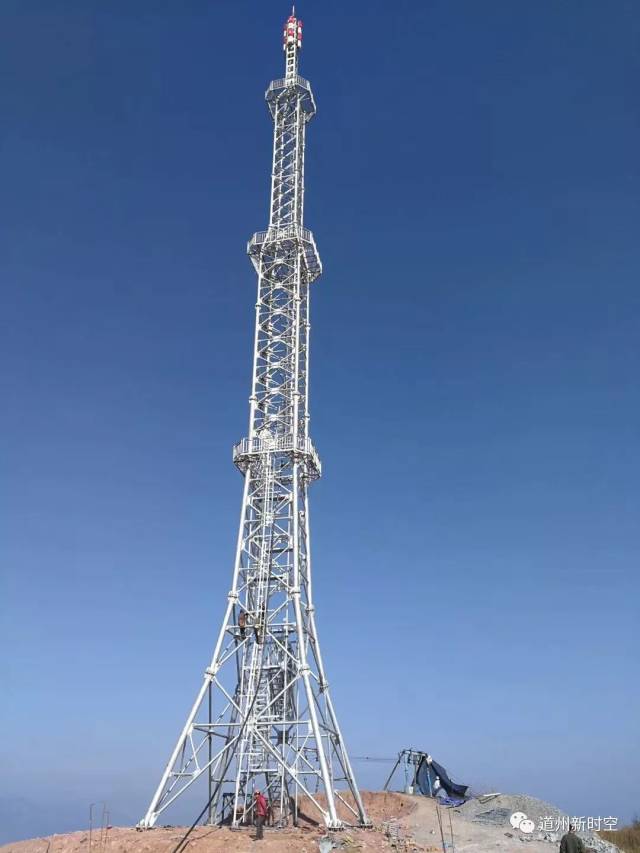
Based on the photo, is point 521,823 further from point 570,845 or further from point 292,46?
point 292,46

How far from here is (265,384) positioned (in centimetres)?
3894

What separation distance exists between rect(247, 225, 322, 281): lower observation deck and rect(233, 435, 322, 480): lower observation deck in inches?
372

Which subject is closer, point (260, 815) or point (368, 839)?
point (260, 815)

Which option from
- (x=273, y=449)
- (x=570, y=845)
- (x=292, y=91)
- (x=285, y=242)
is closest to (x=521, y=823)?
(x=570, y=845)

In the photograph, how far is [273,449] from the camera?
120 feet

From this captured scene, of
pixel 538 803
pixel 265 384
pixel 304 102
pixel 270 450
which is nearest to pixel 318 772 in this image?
pixel 538 803

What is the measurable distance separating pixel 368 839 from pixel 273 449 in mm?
17118

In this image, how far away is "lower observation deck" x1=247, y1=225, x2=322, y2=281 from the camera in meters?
40.2

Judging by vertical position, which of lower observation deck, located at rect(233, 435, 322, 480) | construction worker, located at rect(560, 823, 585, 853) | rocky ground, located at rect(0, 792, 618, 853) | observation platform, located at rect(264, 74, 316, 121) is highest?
observation platform, located at rect(264, 74, 316, 121)

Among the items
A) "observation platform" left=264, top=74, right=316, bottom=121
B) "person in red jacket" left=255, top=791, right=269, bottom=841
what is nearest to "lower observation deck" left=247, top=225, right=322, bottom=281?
"observation platform" left=264, top=74, right=316, bottom=121

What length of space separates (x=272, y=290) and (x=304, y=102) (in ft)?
39.8

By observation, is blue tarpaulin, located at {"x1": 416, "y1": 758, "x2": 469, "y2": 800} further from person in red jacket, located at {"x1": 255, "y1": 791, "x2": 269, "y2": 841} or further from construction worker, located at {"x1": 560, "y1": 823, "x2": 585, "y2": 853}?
construction worker, located at {"x1": 560, "y1": 823, "x2": 585, "y2": 853}

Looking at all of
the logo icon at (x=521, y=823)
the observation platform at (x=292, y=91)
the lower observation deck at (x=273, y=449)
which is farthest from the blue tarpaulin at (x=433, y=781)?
the observation platform at (x=292, y=91)

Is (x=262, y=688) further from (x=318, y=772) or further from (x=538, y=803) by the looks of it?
(x=538, y=803)
